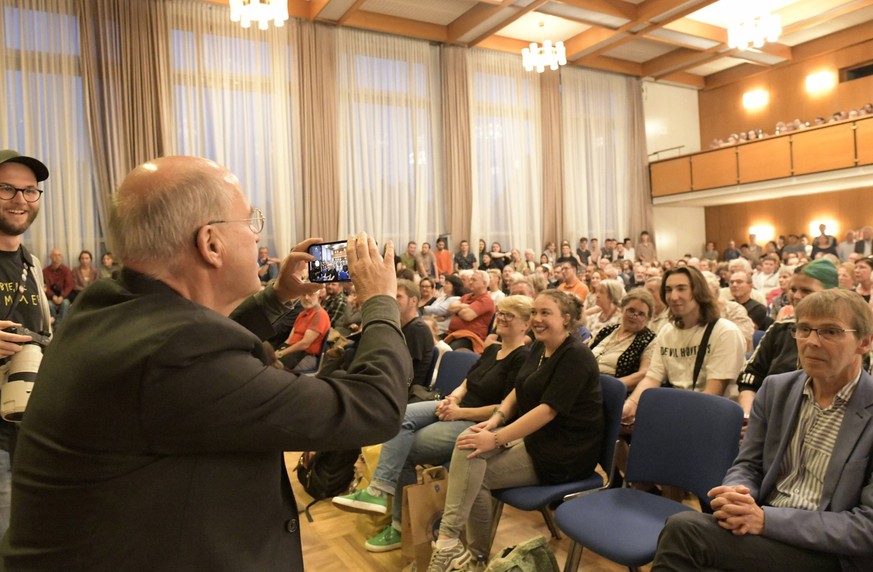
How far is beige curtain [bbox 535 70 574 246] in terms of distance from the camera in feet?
39.9

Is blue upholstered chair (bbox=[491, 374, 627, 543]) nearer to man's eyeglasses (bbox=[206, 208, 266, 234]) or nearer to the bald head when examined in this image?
man's eyeglasses (bbox=[206, 208, 266, 234])

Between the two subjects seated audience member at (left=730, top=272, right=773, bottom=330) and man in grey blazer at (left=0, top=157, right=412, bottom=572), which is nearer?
man in grey blazer at (left=0, top=157, right=412, bottom=572)

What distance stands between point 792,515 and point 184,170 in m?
1.69

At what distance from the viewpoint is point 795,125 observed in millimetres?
12039

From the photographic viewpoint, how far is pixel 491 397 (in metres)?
2.98

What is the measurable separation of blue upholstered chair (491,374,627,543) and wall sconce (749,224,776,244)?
13238mm

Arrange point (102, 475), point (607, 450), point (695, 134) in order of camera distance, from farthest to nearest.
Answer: point (695, 134), point (607, 450), point (102, 475)

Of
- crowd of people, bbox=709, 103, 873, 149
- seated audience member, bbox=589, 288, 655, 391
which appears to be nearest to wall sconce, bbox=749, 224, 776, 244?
crowd of people, bbox=709, 103, 873, 149

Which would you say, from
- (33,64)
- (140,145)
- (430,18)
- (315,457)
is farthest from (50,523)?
(430,18)

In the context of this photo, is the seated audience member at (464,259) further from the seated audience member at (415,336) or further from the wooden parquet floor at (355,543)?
the wooden parquet floor at (355,543)

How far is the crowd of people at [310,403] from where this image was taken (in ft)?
2.73

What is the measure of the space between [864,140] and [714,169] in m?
2.75

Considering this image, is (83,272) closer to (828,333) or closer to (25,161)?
(25,161)

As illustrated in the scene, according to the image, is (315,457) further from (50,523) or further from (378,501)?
(50,523)
